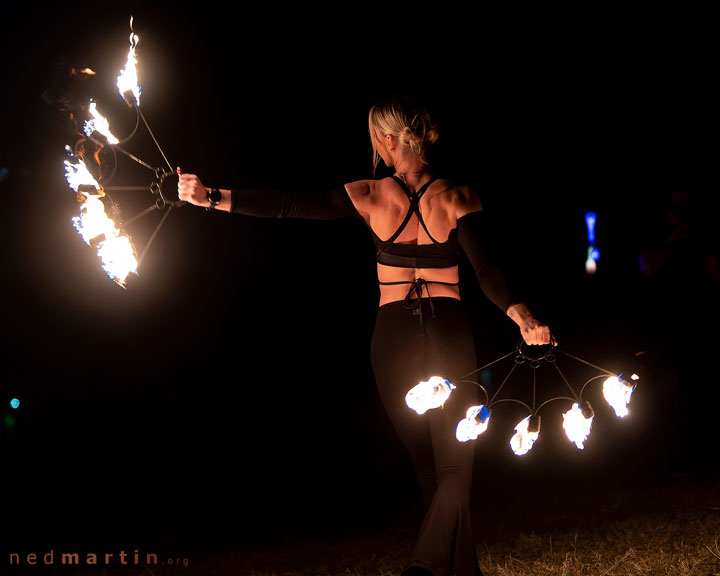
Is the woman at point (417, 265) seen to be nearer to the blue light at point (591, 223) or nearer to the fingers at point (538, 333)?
the fingers at point (538, 333)

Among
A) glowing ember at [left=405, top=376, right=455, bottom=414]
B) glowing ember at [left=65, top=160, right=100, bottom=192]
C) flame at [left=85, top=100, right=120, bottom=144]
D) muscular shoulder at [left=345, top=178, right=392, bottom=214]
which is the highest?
flame at [left=85, top=100, right=120, bottom=144]

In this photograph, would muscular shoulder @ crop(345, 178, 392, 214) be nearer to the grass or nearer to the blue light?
the grass

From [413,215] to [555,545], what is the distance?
8.04ft

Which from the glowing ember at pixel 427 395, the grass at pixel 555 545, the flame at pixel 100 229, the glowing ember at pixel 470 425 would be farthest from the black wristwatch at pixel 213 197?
the grass at pixel 555 545

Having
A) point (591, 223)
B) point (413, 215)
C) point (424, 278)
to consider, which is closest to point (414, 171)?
point (413, 215)

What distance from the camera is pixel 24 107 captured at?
5.27 meters

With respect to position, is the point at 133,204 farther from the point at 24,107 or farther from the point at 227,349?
the point at 227,349

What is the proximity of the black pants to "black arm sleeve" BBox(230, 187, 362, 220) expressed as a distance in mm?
455

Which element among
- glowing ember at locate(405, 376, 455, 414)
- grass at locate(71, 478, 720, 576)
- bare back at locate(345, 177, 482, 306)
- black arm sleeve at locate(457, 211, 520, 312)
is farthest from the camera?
grass at locate(71, 478, 720, 576)

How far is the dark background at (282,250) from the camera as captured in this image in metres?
5.94

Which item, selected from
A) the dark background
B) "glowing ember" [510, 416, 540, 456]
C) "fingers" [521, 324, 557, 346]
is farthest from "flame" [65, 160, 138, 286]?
the dark background

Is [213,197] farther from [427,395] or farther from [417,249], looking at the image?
[427,395]

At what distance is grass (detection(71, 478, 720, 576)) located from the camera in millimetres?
3965

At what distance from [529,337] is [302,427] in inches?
225
